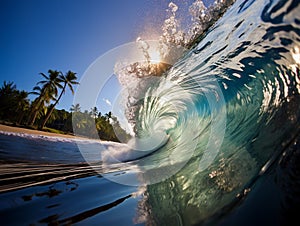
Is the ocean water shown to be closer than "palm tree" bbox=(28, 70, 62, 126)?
Yes

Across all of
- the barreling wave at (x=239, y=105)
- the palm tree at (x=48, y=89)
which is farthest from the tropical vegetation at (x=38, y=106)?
the barreling wave at (x=239, y=105)

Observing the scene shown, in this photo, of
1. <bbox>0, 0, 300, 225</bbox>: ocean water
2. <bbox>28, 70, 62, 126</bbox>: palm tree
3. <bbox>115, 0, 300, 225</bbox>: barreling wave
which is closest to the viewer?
<bbox>0, 0, 300, 225</bbox>: ocean water

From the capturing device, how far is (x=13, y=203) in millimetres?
1040

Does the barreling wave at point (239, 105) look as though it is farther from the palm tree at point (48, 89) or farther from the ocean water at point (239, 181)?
the palm tree at point (48, 89)

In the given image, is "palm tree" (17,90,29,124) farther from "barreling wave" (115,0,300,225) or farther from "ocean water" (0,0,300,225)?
"ocean water" (0,0,300,225)

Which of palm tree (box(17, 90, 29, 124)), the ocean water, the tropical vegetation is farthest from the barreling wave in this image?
palm tree (box(17, 90, 29, 124))

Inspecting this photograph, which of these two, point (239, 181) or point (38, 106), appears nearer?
point (239, 181)

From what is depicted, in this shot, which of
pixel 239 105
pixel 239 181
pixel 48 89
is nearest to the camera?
pixel 239 181

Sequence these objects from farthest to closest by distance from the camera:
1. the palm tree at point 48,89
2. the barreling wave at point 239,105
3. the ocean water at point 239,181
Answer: the palm tree at point 48,89
the barreling wave at point 239,105
the ocean water at point 239,181

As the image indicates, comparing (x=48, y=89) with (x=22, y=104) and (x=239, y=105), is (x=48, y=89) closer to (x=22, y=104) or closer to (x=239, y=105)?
(x=22, y=104)

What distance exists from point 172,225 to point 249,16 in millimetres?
2232

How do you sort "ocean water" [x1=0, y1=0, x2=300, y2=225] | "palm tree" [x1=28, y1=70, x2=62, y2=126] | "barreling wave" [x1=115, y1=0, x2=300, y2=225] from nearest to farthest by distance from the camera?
1. "ocean water" [x1=0, y1=0, x2=300, y2=225]
2. "barreling wave" [x1=115, y1=0, x2=300, y2=225]
3. "palm tree" [x1=28, y1=70, x2=62, y2=126]

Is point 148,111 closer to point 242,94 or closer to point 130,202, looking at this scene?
point 242,94

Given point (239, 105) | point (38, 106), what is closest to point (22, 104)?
point (38, 106)
